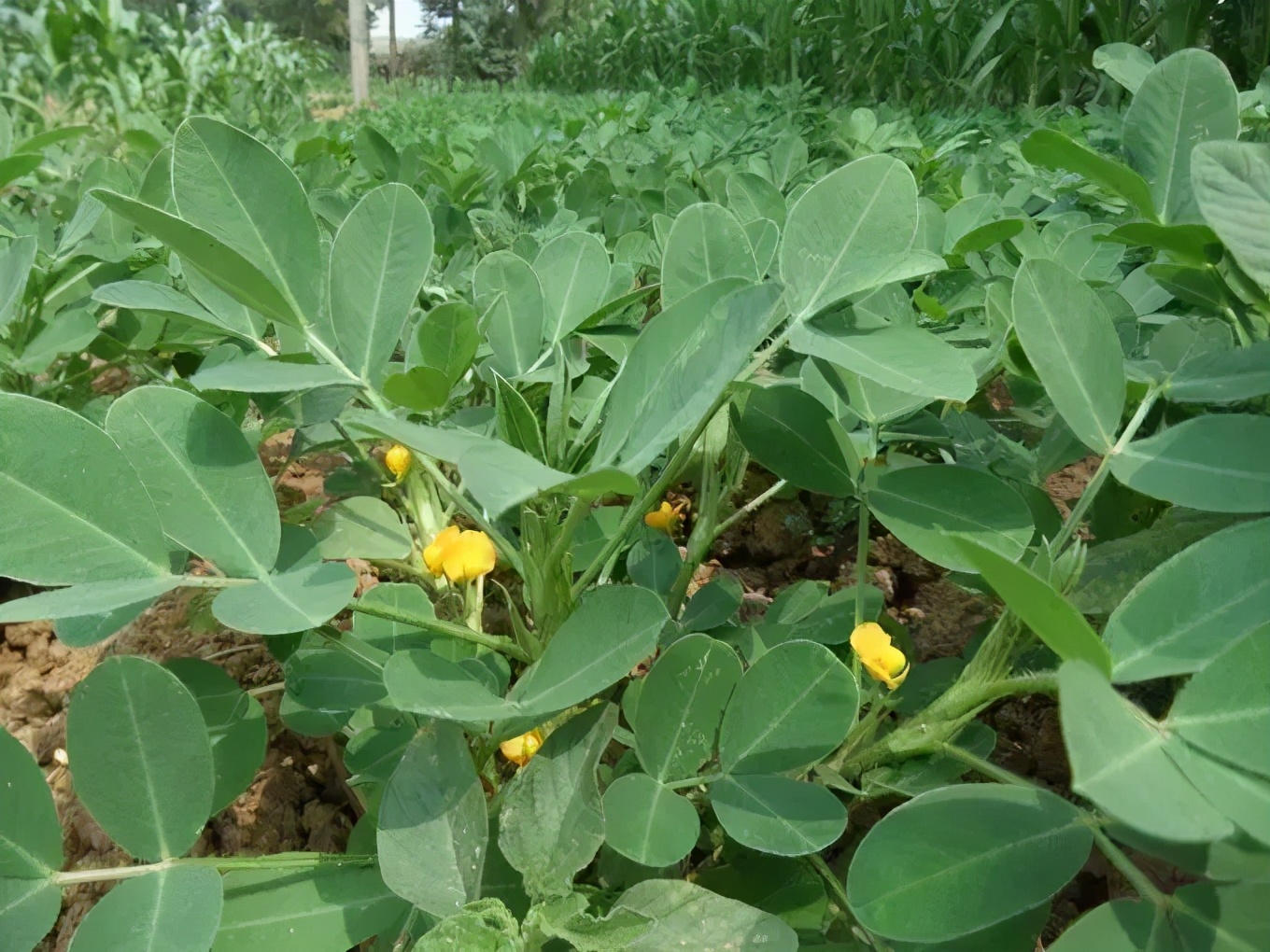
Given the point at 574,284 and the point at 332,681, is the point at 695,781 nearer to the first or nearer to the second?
the point at 332,681

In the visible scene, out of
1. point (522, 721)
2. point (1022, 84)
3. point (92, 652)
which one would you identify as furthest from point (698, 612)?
point (1022, 84)

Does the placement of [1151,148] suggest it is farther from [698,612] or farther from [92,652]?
[92,652]

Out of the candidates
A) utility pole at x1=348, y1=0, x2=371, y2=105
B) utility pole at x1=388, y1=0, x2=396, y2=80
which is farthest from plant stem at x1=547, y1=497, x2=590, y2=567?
utility pole at x1=388, y1=0, x2=396, y2=80

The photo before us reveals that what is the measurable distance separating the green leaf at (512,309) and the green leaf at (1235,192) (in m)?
0.43

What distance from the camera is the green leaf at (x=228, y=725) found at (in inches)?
22.8

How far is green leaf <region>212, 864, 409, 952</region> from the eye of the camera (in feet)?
1.51

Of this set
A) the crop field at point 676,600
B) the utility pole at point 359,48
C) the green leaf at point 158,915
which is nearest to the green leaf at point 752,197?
the crop field at point 676,600

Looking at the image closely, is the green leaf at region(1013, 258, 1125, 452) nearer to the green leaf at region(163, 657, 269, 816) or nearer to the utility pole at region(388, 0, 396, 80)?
the green leaf at region(163, 657, 269, 816)

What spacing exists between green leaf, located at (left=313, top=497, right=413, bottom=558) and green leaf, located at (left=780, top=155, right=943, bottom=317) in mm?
398

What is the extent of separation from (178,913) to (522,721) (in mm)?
191

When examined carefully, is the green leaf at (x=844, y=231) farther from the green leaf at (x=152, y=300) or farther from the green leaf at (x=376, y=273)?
the green leaf at (x=152, y=300)

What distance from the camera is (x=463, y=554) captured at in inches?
25.5

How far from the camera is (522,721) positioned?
1.70ft

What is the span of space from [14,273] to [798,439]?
0.64 m
